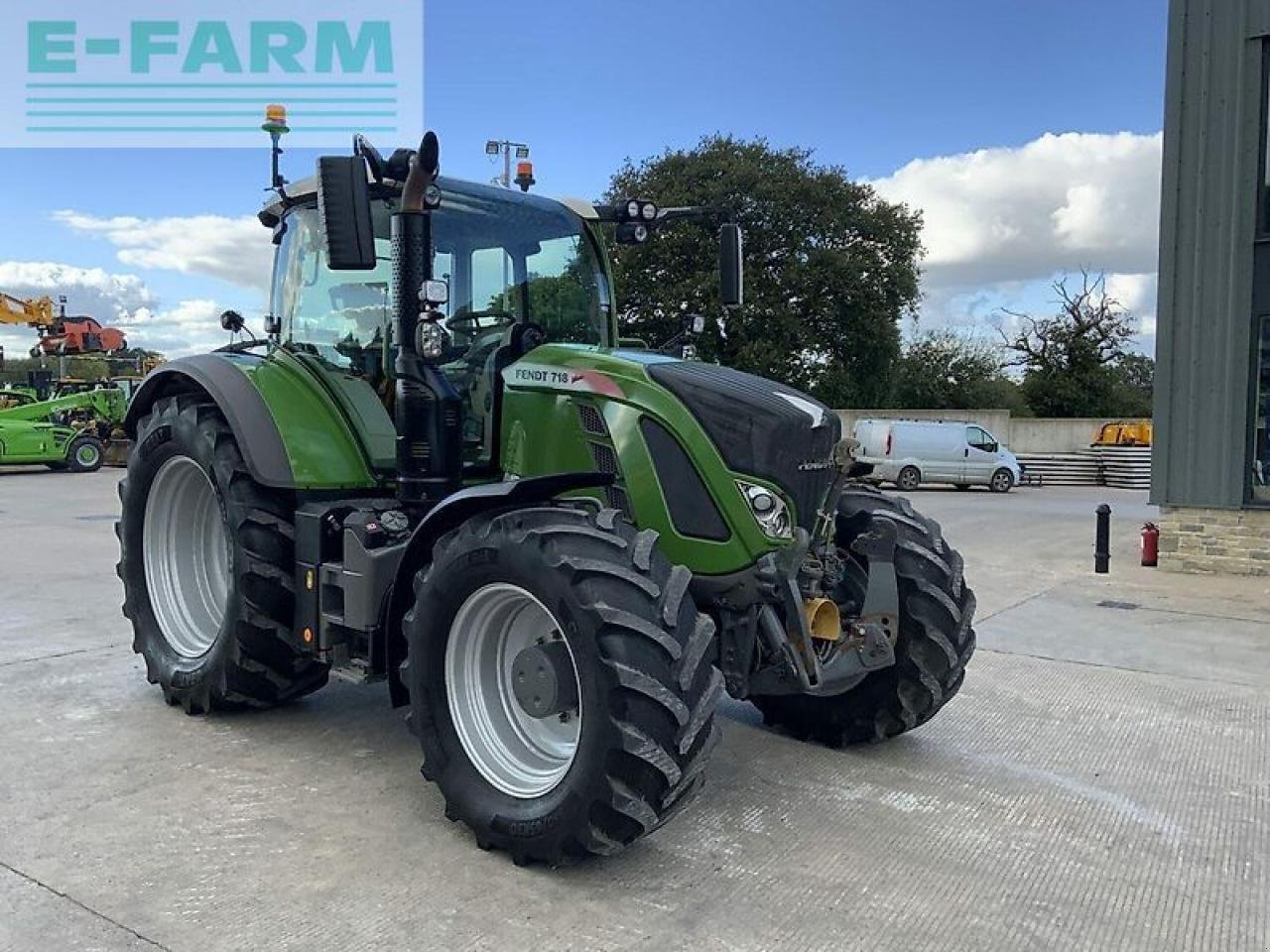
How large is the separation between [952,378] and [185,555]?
45517 mm

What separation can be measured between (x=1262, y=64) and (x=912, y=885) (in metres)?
10.7

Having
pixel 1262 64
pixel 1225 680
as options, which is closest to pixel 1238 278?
pixel 1262 64

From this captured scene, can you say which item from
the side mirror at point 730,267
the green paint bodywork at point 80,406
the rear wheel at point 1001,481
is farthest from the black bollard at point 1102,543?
the green paint bodywork at point 80,406

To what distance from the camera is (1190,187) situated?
36.3ft

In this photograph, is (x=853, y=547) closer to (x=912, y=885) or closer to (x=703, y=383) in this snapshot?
(x=703, y=383)

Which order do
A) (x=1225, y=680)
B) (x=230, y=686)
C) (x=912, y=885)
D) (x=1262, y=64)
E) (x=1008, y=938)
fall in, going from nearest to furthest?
1. (x=1008, y=938)
2. (x=912, y=885)
3. (x=230, y=686)
4. (x=1225, y=680)
5. (x=1262, y=64)

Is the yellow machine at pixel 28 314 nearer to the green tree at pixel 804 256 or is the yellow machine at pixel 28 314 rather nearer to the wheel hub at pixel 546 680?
the green tree at pixel 804 256

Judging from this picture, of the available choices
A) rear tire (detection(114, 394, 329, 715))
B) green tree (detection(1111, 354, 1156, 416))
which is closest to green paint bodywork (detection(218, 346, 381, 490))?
rear tire (detection(114, 394, 329, 715))

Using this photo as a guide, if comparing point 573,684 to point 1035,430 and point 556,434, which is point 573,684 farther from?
point 1035,430

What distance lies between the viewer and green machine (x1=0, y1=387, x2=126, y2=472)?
22.5 m

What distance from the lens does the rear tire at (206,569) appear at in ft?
15.6

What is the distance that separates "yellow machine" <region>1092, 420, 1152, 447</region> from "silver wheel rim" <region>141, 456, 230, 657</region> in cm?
3416

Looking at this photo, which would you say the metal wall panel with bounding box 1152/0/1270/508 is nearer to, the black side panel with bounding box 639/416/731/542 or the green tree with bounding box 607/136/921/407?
the black side panel with bounding box 639/416/731/542

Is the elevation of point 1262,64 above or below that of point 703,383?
above
